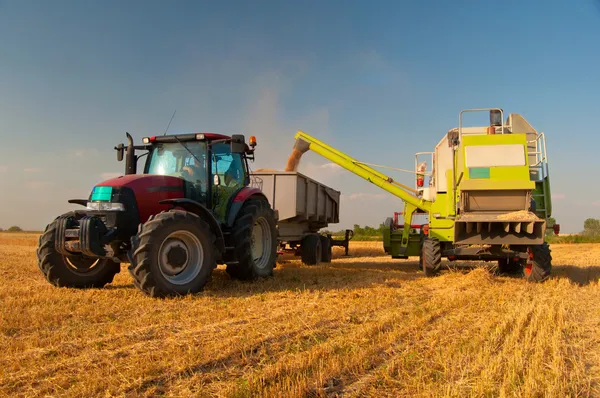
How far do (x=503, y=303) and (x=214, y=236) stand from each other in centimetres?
376

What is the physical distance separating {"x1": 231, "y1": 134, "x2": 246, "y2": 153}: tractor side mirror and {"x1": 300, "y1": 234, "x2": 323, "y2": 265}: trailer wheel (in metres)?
5.97

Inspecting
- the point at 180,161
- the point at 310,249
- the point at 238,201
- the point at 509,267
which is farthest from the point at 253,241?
the point at 509,267

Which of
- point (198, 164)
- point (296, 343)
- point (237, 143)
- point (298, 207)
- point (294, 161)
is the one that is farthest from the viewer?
point (294, 161)

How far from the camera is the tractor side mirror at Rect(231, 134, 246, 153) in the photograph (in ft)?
22.3

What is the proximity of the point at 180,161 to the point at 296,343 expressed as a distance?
4.23m

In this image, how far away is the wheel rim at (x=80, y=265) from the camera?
6750 mm

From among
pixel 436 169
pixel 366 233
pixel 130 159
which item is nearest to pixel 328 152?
pixel 436 169

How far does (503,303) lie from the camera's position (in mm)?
5863

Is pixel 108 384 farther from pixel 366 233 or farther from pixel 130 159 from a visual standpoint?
pixel 366 233

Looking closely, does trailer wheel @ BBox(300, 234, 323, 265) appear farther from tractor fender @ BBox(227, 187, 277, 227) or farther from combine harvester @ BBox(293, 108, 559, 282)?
tractor fender @ BBox(227, 187, 277, 227)

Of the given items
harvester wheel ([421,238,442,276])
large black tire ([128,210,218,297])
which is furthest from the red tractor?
harvester wheel ([421,238,442,276])

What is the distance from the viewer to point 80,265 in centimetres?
684

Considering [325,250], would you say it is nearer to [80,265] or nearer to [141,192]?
[80,265]

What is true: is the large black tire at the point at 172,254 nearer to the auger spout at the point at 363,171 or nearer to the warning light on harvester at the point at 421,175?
the auger spout at the point at 363,171
